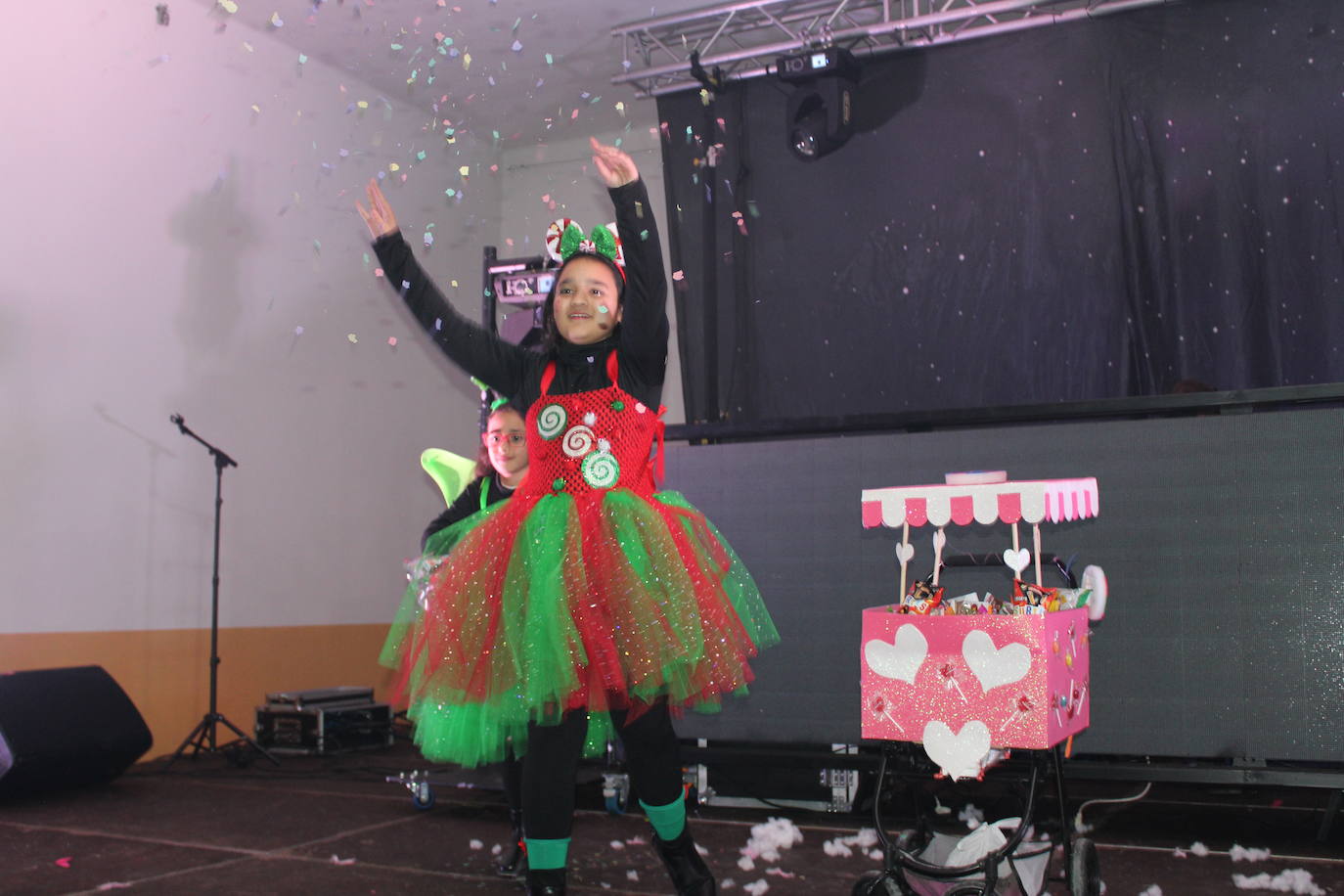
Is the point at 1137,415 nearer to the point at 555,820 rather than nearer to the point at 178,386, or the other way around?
the point at 555,820

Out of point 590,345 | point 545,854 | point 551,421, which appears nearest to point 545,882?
point 545,854

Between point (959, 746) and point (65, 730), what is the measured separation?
10.2 feet

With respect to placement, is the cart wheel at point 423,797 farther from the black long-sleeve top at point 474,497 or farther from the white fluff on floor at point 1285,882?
the white fluff on floor at point 1285,882

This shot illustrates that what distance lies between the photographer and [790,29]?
18.6 feet

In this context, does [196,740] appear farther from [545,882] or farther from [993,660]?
[993,660]

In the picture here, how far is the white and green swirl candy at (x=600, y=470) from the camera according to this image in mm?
2293

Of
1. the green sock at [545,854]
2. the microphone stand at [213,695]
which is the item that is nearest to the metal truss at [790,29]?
the microphone stand at [213,695]

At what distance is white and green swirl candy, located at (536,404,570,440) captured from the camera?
2330 mm

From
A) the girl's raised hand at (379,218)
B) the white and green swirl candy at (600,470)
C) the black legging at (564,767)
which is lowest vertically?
the black legging at (564,767)

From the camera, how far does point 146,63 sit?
16.1 feet

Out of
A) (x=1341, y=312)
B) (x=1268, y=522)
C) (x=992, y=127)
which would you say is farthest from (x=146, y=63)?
(x=1341, y=312)

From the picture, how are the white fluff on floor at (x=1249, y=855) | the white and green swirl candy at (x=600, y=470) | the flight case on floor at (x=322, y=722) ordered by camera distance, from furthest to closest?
1. the flight case on floor at (x=322, y=722)
2. the white fluff on floor at (x=1249, y=855)
3. the white and green swirl candy at (x=600, y=470)

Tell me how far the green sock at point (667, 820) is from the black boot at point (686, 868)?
0.01 metres

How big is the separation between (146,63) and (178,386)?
1375 mm
